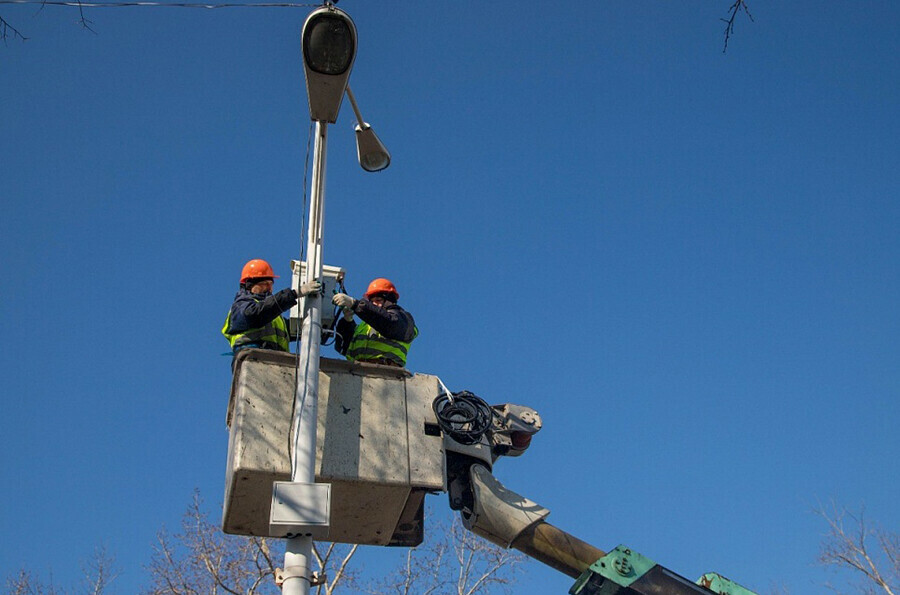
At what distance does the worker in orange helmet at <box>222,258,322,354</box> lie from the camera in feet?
21.5

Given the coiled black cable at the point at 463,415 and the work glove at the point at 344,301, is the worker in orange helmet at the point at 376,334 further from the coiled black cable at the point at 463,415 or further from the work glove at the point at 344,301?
the coiled black cable at the point at 463,415

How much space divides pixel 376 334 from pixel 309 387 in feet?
5.96

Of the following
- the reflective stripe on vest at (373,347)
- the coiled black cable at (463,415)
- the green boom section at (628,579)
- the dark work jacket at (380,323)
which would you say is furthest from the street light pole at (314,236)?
the green boom section at (628,579)

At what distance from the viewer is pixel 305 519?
16.8 feet

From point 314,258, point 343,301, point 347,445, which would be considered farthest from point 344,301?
point 347,445

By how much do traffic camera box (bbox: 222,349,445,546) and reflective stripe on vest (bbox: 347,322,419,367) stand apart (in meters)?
0.44

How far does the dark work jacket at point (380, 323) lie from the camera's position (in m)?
7.09

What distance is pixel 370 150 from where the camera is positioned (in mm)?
7262

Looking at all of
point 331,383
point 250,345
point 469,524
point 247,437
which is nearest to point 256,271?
point 250,345

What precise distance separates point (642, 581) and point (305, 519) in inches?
133

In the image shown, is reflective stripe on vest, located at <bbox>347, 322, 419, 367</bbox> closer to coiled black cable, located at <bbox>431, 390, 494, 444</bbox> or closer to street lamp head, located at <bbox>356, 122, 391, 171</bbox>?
coiled black cable, located at <bbox>431, 390, 494, 444</bbox>

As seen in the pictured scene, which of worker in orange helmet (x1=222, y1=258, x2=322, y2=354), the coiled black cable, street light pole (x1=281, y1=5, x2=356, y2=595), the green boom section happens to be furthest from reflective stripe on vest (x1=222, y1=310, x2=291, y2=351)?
the green boom section

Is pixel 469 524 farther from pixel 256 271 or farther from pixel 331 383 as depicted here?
pixel 256 271

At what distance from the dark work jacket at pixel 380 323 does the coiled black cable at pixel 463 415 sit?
62 cm
